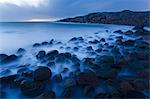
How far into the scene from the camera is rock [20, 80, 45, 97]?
4211mm

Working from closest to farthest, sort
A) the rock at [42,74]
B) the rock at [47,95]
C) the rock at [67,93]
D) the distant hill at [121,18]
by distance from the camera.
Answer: the rock at [47,95] → the rock at [67,93] → the rock at [42,74] → the distant hill at [121,18]

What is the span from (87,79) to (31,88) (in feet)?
3.67

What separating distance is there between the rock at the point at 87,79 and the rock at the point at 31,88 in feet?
2.45

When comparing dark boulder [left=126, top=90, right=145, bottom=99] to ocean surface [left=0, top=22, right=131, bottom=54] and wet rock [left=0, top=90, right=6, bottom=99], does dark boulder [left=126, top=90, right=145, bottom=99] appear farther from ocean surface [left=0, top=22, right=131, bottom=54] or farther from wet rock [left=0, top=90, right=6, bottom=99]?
ocean surface [left=0, top=22, right=131, bottom=54]

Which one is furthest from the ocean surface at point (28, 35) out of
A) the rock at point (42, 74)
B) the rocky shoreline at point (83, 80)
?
the rock at point (42, 74)

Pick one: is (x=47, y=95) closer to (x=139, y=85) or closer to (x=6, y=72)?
(x=139, y=85)

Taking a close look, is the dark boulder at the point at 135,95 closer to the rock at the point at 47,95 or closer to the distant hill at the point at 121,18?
the rock at the point at 47,95

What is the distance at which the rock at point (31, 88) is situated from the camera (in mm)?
4211

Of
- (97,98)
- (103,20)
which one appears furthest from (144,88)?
(103,20)

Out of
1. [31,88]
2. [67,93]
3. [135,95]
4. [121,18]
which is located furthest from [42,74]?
[121,18]

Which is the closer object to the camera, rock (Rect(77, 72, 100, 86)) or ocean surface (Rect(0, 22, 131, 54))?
rock (Rect(77, 72, 100, 86))

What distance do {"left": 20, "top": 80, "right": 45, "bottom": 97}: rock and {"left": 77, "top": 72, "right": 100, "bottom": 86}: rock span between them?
747mm

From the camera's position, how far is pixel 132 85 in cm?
438

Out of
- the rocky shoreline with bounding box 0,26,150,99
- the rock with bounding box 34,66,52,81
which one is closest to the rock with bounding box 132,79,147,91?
the rocky shoreline with bounding box 0,26,150,99
